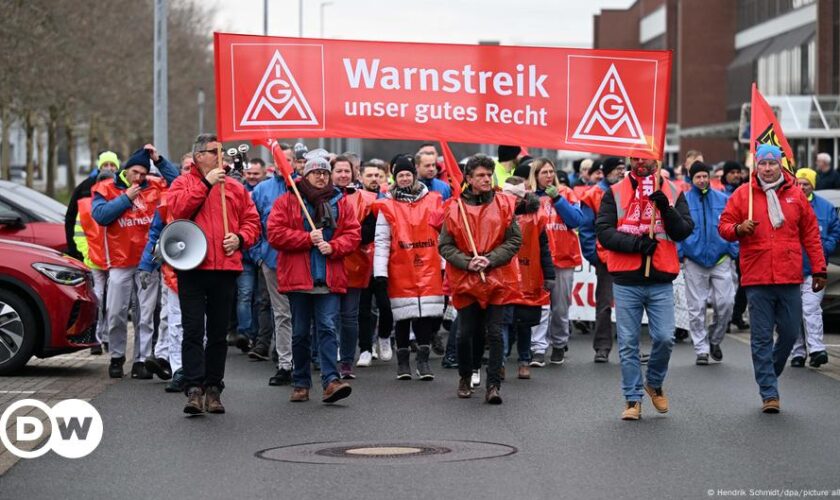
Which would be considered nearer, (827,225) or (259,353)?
(827,225)

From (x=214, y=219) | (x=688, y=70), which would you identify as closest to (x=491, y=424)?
(x=214, y=219)

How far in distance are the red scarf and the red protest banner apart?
42.8 inches

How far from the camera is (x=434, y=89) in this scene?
41.2 ft

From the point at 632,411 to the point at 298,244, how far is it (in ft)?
8.89

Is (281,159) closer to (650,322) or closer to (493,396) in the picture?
(493,396)

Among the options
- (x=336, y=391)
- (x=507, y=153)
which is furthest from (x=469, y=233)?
(x=507, y=153)

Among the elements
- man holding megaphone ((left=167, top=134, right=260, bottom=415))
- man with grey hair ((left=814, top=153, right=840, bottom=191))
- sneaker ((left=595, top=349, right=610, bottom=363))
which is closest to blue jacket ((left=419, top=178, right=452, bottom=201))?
sneaker ((left=595, top=349, right=610, bottom=363))

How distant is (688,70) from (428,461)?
246ft

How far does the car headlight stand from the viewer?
45.5 ft

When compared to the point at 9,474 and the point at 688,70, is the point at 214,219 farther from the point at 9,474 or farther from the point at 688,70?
the point at 688,70

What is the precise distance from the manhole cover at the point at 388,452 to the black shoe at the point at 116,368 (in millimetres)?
4232

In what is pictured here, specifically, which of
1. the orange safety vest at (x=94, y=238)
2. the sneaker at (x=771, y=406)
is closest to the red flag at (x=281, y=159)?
the orange safety vest at (x=94, y=238)

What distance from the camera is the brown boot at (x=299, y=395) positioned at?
12.2m

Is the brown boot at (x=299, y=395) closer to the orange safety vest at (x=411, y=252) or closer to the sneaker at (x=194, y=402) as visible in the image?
the sneaker at (x=194, y=402)
